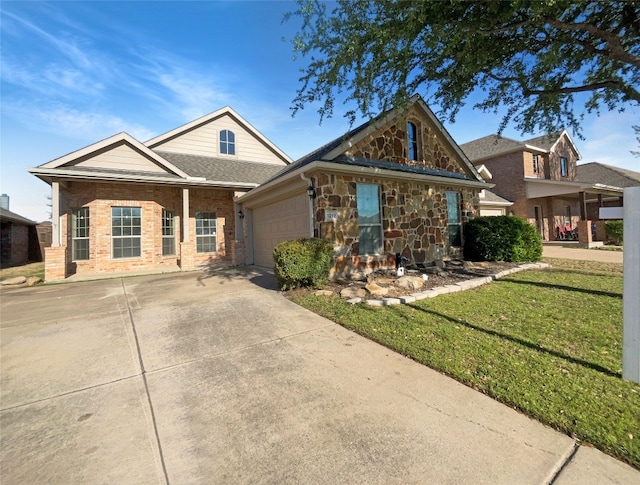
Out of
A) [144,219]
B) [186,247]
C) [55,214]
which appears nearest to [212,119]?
[144,219]

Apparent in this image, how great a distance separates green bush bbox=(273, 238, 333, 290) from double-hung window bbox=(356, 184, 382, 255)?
1.99 metres

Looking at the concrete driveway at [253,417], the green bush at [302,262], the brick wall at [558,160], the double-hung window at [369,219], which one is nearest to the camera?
the concrete driveway at [253,417]

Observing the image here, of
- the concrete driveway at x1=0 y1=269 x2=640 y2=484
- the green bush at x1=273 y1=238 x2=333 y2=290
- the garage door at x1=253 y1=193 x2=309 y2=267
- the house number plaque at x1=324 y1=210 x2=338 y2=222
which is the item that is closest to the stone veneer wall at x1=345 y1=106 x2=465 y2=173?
the house number plaque at x1=324 y1=210 x2=338 y2=222

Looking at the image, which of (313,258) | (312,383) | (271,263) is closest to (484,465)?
(312,383)

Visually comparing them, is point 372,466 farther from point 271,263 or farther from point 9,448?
point 271,263

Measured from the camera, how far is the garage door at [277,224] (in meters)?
9.02

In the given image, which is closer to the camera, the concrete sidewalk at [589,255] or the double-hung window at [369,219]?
the double-hung window at [369,219]

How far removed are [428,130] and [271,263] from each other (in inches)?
312

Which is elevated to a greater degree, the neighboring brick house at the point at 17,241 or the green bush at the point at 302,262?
the neighboring brick house at the point at 17,241

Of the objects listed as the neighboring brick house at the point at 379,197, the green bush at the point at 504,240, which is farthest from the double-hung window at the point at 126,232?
the green bush at the point at 504,240

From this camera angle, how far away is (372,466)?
2.00 meters

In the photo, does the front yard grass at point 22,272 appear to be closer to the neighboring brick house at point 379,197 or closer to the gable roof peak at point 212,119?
the gable roof peak at point 212,119

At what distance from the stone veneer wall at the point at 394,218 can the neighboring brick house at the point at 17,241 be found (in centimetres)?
2061

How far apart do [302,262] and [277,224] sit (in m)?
4.20
